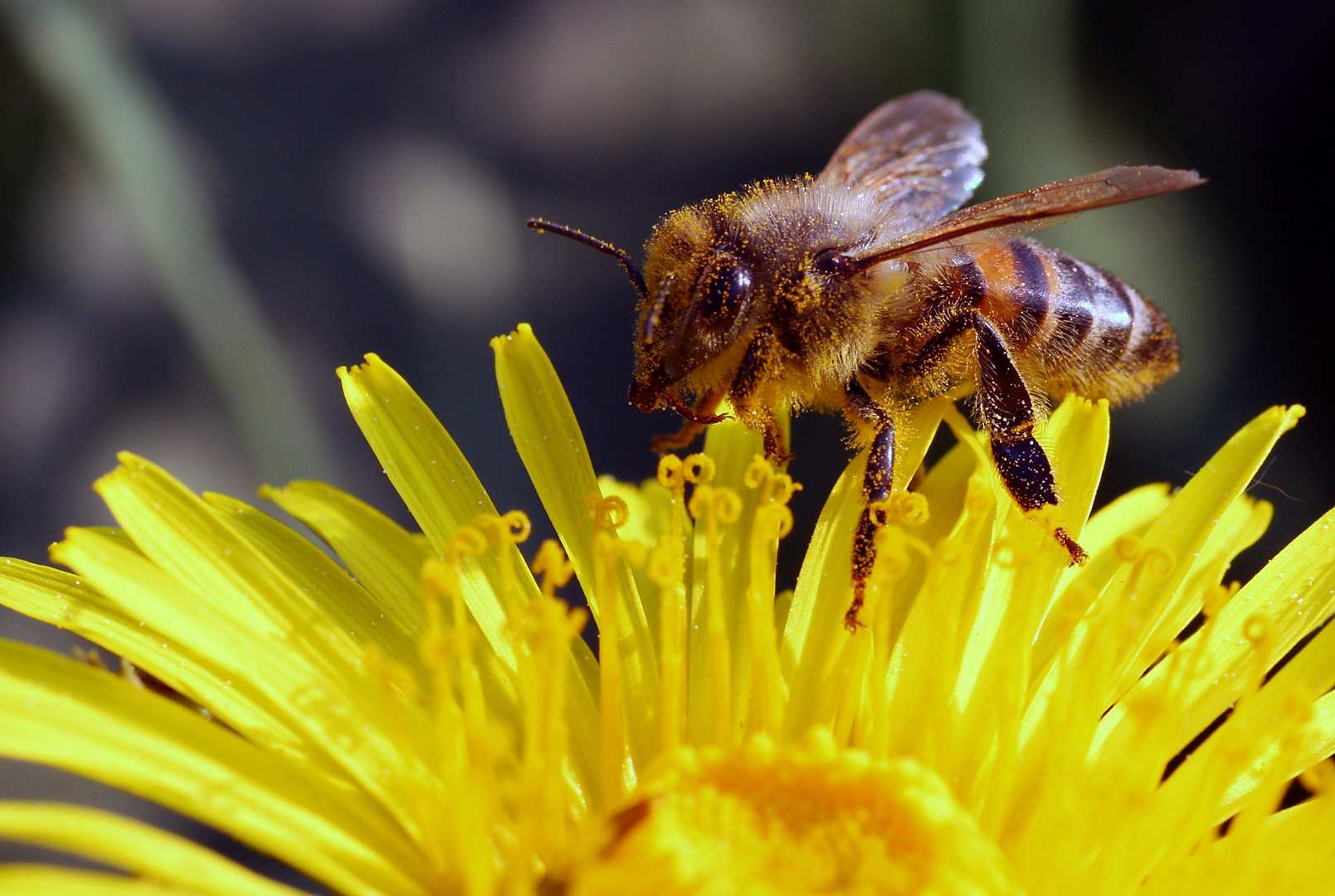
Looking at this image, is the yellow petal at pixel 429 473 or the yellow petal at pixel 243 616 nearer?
the yellow petal at pixel 243 616

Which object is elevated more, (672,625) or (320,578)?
(320,578)

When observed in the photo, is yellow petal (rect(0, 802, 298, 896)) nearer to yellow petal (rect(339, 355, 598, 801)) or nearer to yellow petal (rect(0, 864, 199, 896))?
yellow petal (rect(0, 864, 199, 896))

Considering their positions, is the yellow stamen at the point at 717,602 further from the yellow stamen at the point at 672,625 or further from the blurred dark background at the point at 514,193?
the blurred dark background at the point at 514,193

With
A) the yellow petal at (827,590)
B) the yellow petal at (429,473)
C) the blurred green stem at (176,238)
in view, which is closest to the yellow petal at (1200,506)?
the yellow petal at (827,590)

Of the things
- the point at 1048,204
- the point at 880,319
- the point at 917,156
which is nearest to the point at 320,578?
the point at 880,319

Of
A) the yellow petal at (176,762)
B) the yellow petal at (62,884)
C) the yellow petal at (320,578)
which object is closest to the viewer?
the yellow petal at (62,884)

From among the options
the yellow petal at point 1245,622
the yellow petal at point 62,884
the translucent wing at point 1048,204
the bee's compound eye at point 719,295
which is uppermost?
the bee's compound eye at point 719,295

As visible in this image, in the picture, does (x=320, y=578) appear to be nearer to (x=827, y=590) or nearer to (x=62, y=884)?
(x=62, y=884)
